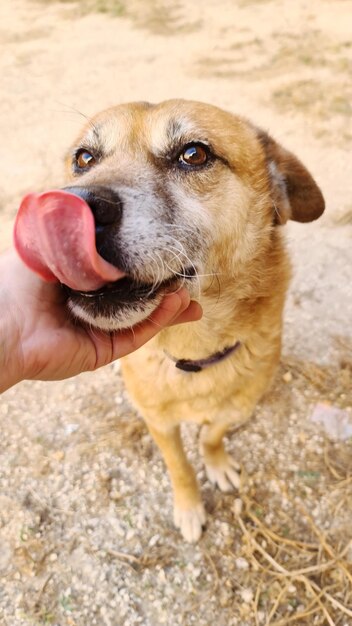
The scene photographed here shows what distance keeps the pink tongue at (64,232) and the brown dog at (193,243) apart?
0.31 feet

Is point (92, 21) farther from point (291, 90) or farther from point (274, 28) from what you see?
point (291, 90)

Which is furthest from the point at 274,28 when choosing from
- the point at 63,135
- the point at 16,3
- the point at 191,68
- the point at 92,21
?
the point at 16,3

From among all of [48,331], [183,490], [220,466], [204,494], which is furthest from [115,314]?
[204,494]

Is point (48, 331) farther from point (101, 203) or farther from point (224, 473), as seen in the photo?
point (224, 473)

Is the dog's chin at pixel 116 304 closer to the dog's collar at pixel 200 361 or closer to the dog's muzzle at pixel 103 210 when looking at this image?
the dog's muzzle at pixel 103 210

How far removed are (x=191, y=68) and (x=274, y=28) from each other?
1593 mm

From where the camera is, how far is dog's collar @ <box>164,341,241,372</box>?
7.65 feet

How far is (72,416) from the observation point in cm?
339

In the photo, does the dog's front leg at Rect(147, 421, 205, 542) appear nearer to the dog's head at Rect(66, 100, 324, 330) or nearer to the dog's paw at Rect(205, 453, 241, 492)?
the dog's paw at Rect(205, 453, 241, 492)

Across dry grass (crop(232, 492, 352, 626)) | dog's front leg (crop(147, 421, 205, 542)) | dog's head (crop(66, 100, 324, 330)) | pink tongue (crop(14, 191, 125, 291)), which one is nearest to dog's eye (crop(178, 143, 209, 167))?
dog's head (crop(66, 100, 324, 330))

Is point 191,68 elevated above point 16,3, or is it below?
below

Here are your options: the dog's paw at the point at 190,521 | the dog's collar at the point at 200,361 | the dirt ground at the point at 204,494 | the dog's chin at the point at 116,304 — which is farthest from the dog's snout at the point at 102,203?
the dirt ground at the point at 204,494

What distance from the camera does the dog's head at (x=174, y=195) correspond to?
1685mm

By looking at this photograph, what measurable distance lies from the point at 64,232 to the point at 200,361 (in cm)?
108
